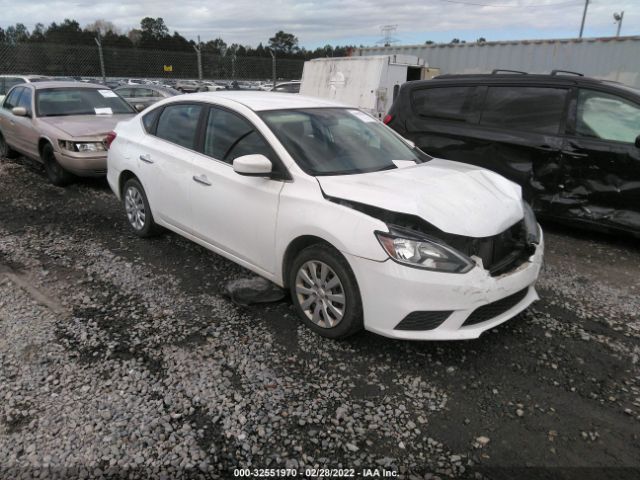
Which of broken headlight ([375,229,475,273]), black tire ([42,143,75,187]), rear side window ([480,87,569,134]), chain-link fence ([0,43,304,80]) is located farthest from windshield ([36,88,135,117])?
chain-link fence ([0,43,304,80])

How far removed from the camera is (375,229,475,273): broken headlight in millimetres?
2959

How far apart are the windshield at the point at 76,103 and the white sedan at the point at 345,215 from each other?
4.23m

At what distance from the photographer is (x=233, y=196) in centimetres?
391

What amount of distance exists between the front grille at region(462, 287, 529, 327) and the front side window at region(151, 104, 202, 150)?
2810mm

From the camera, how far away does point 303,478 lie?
92.4 inches

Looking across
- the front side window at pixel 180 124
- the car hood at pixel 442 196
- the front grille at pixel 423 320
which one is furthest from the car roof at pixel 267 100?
the front grille at pixel 423 320

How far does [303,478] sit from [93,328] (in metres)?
2.08

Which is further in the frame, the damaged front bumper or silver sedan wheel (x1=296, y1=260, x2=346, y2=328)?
silver sedan wheel (x1=296, y1=260, x2=346, y2=328)

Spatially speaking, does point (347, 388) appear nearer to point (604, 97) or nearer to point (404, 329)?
point (404, 329)

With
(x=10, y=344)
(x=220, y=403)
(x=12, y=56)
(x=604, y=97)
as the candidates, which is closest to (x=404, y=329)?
(x=220, y=403)

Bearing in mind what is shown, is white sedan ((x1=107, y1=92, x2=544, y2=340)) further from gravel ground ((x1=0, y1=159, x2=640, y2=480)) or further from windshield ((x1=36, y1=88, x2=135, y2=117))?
windshield ((x1=36, y1=88, x2=135, y2=117))

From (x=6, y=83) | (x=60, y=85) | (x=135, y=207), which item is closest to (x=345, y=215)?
(x=135, y=207)

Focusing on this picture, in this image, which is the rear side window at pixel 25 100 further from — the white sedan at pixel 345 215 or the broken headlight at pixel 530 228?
the broken headlight at pixel 530 228

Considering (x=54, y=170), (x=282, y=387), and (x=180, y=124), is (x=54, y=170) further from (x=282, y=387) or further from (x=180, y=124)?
(x=282, y=387)
